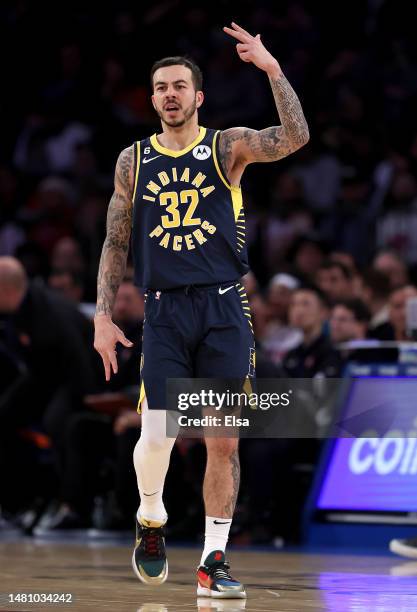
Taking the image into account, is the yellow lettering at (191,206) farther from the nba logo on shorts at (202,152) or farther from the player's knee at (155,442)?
the player's knee at (155,442)

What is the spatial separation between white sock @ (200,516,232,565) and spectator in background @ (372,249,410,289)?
552 centimetres

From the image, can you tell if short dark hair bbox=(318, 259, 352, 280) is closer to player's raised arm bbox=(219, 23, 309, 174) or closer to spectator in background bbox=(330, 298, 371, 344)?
spectator in background bbox=(330, 298, 371, 344)

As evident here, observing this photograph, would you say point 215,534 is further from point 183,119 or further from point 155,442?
point 183,119

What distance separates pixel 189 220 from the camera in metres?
6.33

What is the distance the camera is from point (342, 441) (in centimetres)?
990

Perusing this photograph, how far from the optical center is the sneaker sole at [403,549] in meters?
8.54

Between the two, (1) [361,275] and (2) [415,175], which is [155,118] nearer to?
(2) [415,175]

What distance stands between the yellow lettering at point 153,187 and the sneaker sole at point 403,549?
3324 mm

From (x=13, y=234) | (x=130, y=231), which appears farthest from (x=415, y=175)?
(x=130, y=231)

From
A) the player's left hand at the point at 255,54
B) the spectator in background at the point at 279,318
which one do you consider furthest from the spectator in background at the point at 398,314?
the player's left hand at the point at 255,54

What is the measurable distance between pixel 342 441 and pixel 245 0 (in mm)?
7683

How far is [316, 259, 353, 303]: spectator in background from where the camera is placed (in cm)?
1150

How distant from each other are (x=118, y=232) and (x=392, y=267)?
5571 mm

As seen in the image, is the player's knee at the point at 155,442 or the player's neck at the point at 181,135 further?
the player's neck at the point at 181,135
